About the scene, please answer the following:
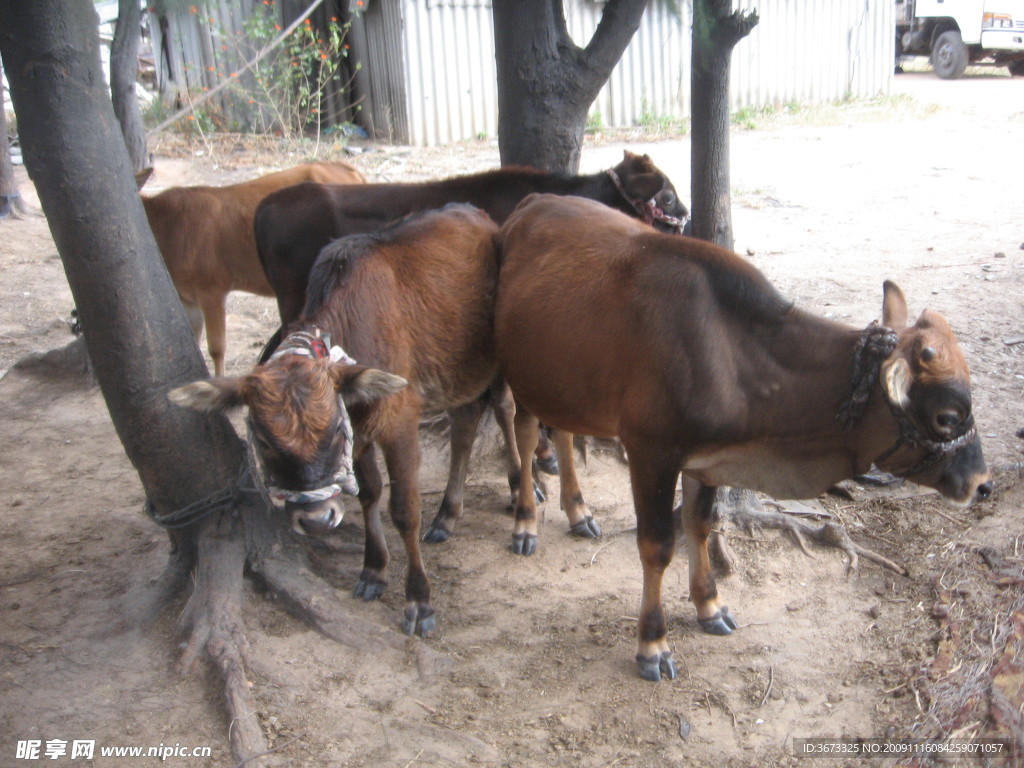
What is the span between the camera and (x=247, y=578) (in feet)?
14.6

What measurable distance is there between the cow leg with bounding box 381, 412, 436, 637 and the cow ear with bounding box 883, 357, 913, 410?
2.08 metres

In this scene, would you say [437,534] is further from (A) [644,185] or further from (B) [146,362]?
(A) [644,185]

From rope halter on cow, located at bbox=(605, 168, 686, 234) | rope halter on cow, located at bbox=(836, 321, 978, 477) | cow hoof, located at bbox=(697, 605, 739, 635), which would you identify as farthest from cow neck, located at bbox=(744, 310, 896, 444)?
rope halter on cow, located at bbox=(605, 168, 686, 234)

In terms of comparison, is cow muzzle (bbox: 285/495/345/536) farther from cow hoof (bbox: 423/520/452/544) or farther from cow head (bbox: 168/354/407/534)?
cow hoof (bbox: 423/520/452/544)

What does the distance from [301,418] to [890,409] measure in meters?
2.19

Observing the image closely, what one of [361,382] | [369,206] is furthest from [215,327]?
[361,382]

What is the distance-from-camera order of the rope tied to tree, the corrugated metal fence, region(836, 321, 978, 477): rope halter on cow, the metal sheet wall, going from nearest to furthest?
1. region(836, 321, 978, 477): rope halter on cow
2. the rope tied to tree
3. the corrugated metal fence
4. the metal sheet wall

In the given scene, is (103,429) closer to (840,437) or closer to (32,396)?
(32,396)

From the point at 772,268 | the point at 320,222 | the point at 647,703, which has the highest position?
the point at 320,222

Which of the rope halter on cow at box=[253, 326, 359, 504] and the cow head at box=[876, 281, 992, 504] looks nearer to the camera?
the cow head at box=[876, 281, 992, 504]

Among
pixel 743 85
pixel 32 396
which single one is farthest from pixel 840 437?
pixel 743 85

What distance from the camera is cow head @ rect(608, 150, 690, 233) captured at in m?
6.02

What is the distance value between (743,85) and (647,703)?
15643mm

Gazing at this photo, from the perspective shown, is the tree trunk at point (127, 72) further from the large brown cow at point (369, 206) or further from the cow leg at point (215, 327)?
the large brown cow at point (369, 206)
